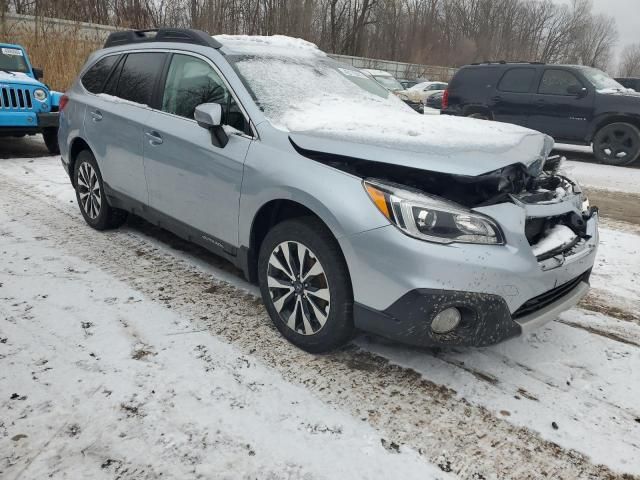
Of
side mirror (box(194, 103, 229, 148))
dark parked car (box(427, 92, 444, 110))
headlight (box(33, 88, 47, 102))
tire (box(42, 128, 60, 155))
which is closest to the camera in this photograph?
side mirror (box(194, 103, 229, 148))

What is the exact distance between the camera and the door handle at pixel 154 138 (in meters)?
3.72

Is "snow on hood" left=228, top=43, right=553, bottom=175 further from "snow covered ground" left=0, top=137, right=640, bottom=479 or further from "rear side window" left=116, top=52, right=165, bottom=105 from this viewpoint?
"snow covered ground" left=0, top=137, right=640, bottom=479

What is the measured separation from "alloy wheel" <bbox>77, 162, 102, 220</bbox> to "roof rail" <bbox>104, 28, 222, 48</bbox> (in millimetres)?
1189

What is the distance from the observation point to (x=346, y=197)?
253cm

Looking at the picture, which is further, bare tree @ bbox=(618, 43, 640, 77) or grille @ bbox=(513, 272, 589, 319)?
bare tree @ bbox=(618, 43, 640, 77)

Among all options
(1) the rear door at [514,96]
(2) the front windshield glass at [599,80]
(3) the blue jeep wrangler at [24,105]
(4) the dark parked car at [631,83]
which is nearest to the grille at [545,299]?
(3) the blue jeep wrangler at [24,105]

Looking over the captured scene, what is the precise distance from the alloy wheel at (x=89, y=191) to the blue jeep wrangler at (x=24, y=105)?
4210 mm

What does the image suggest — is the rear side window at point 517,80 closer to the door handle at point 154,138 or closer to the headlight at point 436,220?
the door handle at point 154,138

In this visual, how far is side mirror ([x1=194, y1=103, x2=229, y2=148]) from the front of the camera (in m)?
3.07

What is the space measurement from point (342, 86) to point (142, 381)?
252 cm

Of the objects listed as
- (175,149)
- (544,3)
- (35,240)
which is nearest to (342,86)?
(175,149)

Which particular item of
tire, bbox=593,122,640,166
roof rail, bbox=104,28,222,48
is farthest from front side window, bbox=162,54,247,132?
tire, bbox=593,122,640,166

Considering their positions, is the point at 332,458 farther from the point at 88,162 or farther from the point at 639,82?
the point at 639,82

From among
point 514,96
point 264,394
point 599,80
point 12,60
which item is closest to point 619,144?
point 599,80
